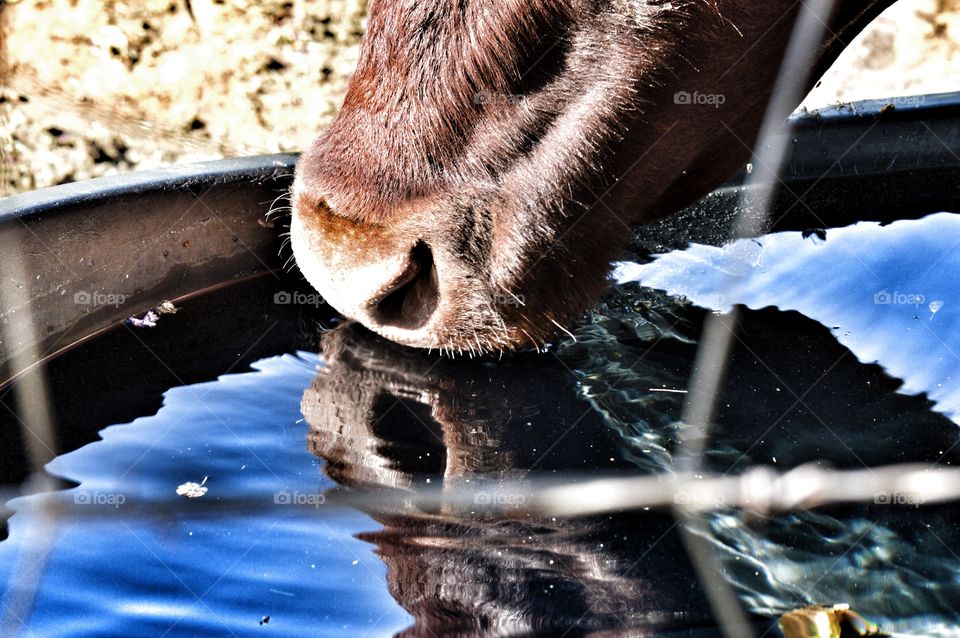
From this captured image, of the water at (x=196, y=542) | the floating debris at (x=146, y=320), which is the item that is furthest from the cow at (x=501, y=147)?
the floating debris at (x=146, y=320)

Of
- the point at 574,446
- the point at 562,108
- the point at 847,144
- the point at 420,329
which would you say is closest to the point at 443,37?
the point at 562,108

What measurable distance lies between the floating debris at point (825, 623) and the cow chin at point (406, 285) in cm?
77

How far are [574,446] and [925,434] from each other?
28.7 inches

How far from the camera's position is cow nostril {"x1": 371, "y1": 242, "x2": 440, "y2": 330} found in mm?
1992

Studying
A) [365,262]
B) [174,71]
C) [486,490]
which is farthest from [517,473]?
[174,71]

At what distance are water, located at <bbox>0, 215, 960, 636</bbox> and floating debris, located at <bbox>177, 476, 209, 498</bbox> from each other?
0.8 inches

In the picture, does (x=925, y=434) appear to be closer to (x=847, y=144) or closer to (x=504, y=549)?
(x=504, y=549)

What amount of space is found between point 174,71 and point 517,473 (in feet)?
10.9

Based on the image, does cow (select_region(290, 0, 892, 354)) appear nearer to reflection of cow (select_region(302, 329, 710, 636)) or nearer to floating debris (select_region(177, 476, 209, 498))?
reflection of cow (select_region(302, 329, 710, 636))

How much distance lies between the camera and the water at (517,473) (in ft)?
5.32

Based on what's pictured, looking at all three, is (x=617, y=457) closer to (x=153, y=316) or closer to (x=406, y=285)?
(x=406, y=285)

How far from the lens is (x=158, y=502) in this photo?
6.23 ft

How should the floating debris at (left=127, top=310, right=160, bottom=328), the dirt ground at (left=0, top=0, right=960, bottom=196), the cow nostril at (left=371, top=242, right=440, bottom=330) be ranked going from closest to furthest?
the cow nostril at (left=371, top=242, right=440, bottom=330), the floating debris at (left=127, top=310, right=160, bottom=328), the dirt ground at (left=0, top=0, right=960, bottom=196)

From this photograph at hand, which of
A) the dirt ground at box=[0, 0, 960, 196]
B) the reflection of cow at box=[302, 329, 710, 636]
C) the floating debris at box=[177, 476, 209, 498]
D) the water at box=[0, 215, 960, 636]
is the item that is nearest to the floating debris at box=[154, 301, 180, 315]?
the water at box=[0, 215, 960, 636]
